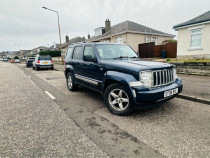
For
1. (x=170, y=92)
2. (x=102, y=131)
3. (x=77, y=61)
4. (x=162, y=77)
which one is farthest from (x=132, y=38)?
(x=102, y=131)

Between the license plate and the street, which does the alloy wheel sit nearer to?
the street

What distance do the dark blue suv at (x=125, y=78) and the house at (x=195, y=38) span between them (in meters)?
11.0

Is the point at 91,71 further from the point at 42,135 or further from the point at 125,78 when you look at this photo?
the point at 42,135

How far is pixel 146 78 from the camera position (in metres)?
3.05

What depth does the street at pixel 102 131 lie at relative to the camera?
2162mm

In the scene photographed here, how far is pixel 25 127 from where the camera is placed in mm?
2936

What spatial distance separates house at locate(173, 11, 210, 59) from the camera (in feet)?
38.6

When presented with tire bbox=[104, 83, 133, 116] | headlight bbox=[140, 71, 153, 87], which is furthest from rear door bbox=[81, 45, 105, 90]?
headlight bbox=[140, 71, 153, 87]

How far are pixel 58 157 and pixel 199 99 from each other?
448 centimetres

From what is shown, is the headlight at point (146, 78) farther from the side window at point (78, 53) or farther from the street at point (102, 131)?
the side window at point (78, 53)

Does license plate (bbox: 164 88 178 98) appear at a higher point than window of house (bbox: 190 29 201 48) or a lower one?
lower

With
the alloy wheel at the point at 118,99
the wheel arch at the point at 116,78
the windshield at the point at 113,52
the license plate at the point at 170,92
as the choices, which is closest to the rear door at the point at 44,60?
the windshield at the point at 113,52

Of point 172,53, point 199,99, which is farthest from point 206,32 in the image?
point 199,99

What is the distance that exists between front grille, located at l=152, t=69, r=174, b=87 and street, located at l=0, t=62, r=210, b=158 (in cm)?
84
